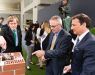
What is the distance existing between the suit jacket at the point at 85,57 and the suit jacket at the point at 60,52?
56 centimetres

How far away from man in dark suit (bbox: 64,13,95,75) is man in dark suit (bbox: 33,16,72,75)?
551 mm

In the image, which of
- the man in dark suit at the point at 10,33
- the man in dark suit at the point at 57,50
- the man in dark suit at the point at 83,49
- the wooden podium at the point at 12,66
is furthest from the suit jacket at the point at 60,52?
the man in dark suit at the point at 10,33

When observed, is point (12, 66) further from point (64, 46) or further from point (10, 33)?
point (10, 33)

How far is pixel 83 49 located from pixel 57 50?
86 cm

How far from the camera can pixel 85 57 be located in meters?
2.74

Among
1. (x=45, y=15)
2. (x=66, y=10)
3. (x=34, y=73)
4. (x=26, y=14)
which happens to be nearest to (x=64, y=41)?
(x=34, y=73)

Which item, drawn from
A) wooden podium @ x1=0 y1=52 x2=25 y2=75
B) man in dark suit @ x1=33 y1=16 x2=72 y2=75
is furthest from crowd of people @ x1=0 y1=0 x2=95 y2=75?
wooden podium @ x1=0 y1=52 x2=25 y2=75

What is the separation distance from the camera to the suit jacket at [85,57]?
2.64 m

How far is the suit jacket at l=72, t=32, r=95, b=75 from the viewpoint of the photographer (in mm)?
2641

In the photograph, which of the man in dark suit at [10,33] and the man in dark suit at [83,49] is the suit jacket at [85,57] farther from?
the man in dark suit at [10,33]

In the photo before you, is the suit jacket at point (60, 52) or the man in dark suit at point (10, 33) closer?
the suit jacket at point (60, 52)

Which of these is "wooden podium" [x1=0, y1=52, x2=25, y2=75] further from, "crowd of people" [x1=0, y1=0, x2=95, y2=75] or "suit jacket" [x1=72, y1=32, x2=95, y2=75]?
"suit jacket" [x1=72, y1=32, x2=95, y2=75]

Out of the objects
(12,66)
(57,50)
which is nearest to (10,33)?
(57,50)

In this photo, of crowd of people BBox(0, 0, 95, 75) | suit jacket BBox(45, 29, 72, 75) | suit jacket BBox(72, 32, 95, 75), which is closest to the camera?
suit jacket BBox(72, 32, 95, 75)
